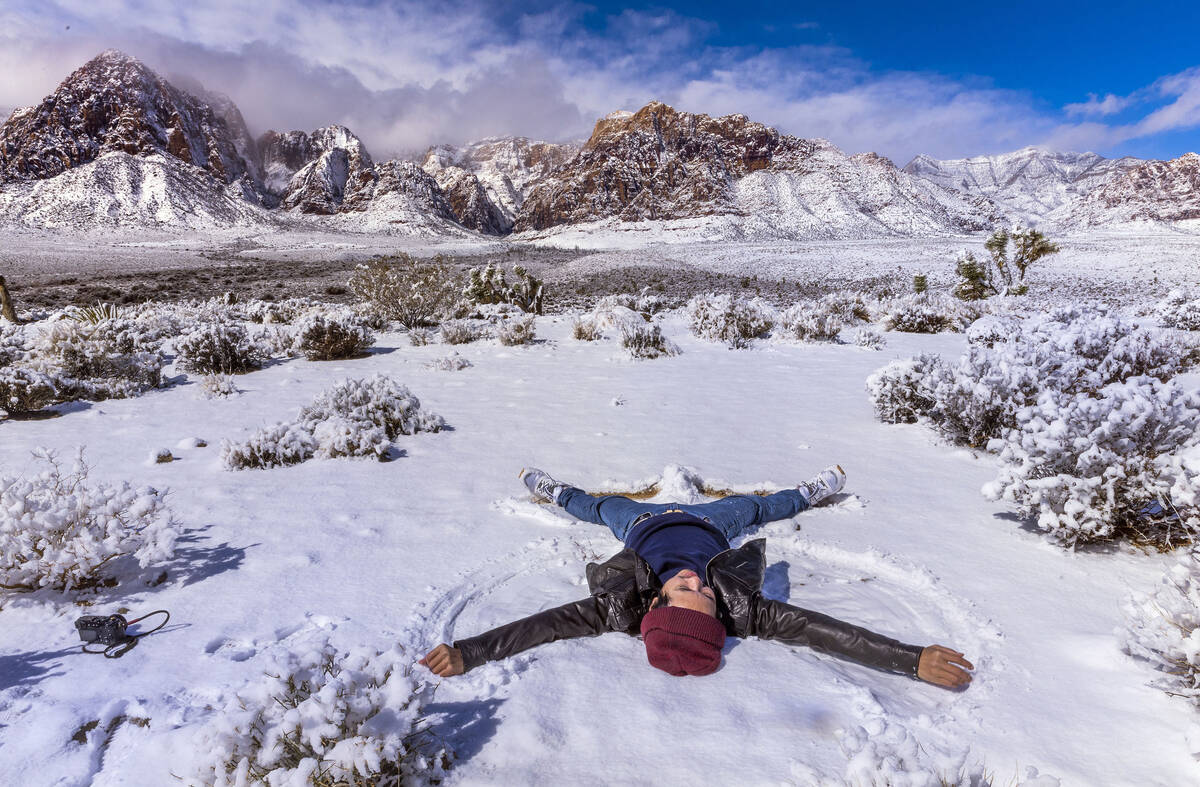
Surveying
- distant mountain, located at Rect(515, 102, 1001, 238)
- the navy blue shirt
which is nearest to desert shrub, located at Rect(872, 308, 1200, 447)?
the navy blue shirt

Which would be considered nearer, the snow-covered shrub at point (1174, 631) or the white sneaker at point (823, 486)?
the snow-covered shrub at point (1174, 631)

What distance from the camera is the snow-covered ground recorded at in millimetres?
2088

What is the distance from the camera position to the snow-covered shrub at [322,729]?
1679mm

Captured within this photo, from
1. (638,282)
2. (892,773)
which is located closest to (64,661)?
(892,773)

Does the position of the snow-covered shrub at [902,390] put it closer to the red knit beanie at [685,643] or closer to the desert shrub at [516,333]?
the red knit beanie at [685,643]

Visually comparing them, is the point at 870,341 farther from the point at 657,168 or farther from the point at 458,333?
the point at 657,168

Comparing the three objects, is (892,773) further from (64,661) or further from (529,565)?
(64,661)

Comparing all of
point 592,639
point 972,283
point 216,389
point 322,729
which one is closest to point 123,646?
point 322,729

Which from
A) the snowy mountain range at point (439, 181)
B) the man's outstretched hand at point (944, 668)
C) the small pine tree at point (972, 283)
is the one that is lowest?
the man's outstretched hand at point (944, 668)

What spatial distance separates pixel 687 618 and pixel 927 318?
48.9 ft

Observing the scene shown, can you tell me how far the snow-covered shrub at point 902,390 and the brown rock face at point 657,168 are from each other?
402 feet

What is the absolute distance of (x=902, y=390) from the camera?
6578 millimetres

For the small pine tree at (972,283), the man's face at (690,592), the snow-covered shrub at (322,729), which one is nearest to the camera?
the snow-covered shrub at (322,729)

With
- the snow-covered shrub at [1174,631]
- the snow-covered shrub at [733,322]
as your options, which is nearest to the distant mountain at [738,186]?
the snow-covered shrub at [733,322]
